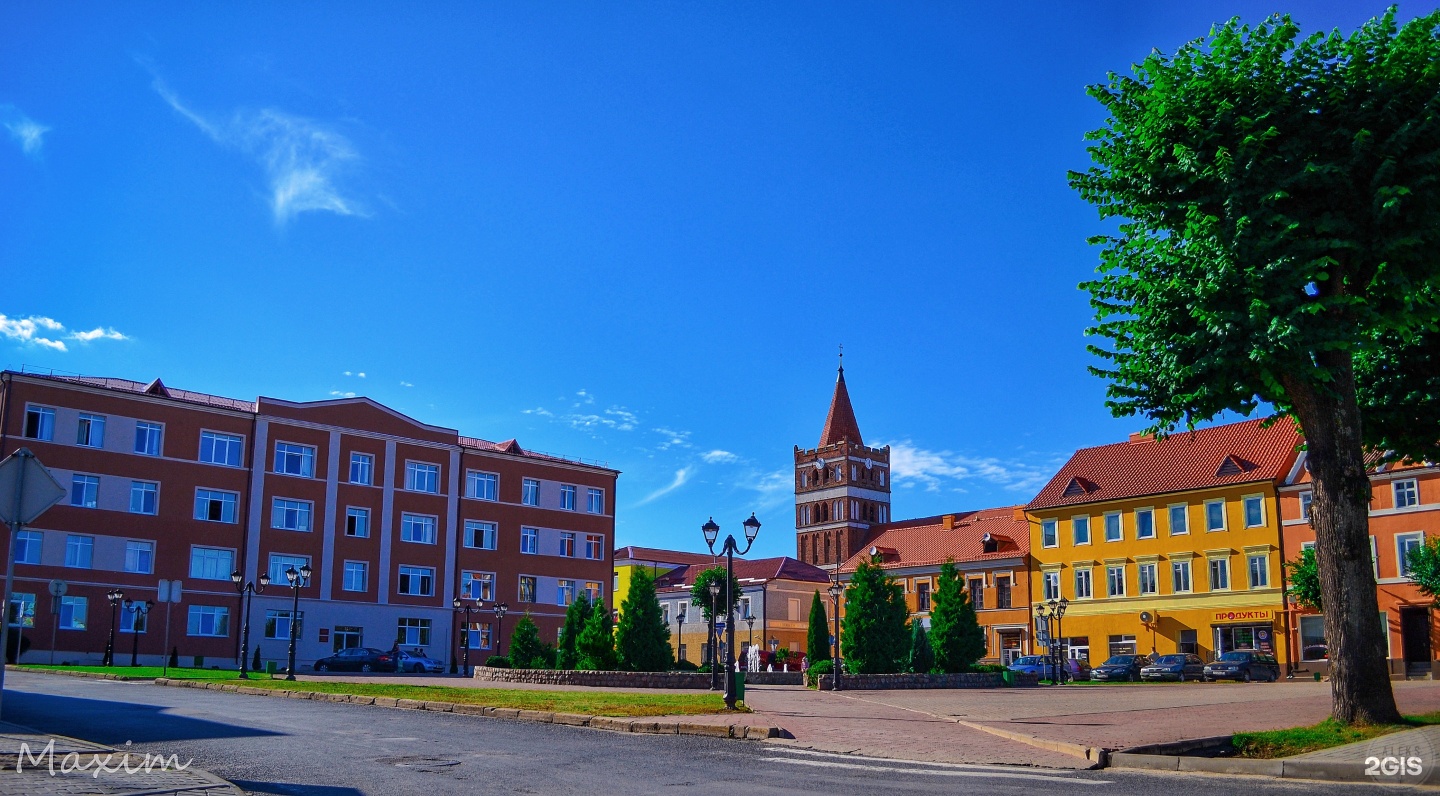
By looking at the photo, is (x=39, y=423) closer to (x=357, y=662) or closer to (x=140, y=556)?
(x=140, y=556)

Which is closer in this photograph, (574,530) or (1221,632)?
(1221,632)

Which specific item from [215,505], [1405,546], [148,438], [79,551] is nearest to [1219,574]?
[1405,546]

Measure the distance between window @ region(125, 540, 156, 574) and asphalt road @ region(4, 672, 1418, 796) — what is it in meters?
36.5

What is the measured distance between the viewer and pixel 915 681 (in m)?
37.4

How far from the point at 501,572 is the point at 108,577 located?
21.8 m

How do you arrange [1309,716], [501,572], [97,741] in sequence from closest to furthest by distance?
[97,741], [1309,716], [501,572]

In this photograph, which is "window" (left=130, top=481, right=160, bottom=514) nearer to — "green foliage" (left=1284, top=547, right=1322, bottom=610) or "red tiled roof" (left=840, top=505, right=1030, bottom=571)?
"red tiled roof" (left=840, top=505, right=1030, bottom=571)

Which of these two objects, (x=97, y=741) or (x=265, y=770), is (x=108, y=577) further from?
(x=265, y=770)

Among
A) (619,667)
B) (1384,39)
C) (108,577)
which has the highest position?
(1384,39)

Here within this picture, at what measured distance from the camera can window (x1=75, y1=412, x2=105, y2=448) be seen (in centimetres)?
5222

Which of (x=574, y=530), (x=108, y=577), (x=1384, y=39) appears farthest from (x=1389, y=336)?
(x=574, y=530)

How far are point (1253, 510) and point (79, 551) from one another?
59237mm

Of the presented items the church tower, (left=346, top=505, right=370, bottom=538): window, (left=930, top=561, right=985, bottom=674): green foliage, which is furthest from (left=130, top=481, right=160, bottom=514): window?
the church tower

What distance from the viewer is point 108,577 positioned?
52.0 metres
